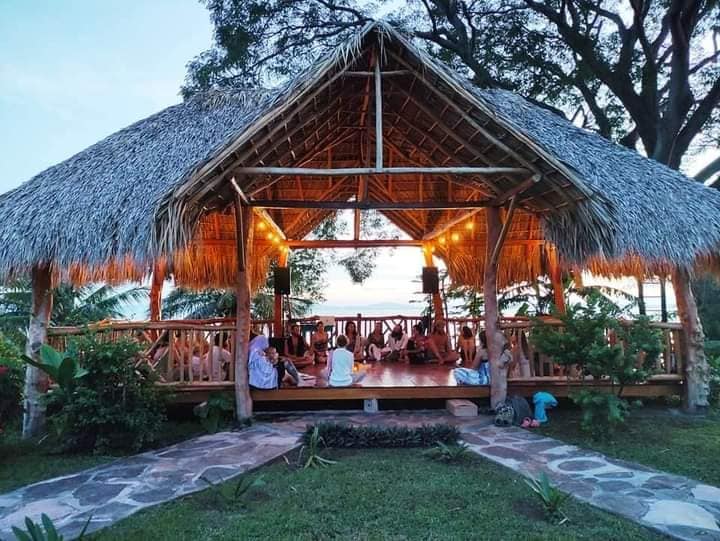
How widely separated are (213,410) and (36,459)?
6.10 feet

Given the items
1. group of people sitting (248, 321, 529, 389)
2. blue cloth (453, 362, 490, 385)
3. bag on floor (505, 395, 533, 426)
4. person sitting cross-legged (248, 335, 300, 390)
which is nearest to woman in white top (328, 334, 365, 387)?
group of people sitting (248, 321, 529, 389)

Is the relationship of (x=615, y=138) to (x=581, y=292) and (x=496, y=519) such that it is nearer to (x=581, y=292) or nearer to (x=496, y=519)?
(x=581, y=292)

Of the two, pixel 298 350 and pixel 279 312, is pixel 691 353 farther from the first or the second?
pixel 279 312

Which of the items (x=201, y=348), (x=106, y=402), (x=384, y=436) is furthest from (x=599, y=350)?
(x=106, y=402)

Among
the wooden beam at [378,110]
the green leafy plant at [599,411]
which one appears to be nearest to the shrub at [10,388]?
the wooden beam at [378,110]

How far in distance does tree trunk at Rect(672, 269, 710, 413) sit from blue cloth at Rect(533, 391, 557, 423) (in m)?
1.89

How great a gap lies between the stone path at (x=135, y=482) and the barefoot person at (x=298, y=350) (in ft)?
12.5

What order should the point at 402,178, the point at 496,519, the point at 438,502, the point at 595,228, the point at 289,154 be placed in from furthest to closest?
the point at 402,178
the point at 289,154
the point at 595,228
the point at 438,502
the point at 496,519

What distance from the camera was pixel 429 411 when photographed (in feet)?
22.8

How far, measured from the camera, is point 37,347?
6223 millimetres

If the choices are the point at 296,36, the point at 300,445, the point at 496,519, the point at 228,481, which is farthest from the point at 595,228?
the point at 296,36

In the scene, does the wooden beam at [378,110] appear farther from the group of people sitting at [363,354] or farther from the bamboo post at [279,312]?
the bamboo post at [279,312]

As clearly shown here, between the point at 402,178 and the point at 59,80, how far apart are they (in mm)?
16689

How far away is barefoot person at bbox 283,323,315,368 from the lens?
31.8 feet
